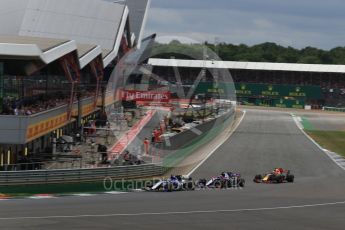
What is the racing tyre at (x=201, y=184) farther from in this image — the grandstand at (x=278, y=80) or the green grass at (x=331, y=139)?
the grandstand at (x=278, y=80)

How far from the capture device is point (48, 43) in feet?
117

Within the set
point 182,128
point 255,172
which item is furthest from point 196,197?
point 182,128

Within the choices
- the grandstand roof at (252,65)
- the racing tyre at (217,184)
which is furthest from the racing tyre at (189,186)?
the grandstand roof at (252,65)

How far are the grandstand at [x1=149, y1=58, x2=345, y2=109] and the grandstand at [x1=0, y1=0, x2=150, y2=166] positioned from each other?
51.5m

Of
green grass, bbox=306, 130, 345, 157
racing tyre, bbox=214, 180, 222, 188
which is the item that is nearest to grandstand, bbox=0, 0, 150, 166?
racing tyre, bbox=214, 180, 222, 188

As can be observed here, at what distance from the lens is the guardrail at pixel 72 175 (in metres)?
25.8

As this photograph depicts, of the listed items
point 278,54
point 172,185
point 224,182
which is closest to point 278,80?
point 278,54

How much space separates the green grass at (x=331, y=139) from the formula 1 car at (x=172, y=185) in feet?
72.2

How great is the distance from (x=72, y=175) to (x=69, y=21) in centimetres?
5769

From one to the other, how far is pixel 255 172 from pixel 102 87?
81.9ft

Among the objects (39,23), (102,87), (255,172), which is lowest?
(255,172)

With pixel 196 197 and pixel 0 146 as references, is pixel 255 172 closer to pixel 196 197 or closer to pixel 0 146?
pixel 196 197

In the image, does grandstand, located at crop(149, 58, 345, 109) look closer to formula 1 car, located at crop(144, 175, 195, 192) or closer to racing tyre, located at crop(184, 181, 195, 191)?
racing tyre, located at crop(184, 181, 195, 191)

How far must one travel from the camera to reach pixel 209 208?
21453 mm
